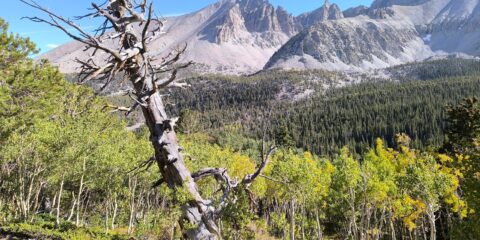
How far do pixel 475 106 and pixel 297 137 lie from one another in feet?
347

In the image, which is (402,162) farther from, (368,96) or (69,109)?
(368,96)

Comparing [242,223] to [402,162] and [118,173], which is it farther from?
[402,162]

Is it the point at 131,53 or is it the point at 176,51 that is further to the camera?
the point at 176,51

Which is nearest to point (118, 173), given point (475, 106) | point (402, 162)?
point (402, 162)

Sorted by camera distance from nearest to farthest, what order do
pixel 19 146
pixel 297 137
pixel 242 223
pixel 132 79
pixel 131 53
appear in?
pixel 131 53 < pixel 132 79 < pixel 242 223 < pixel 19 146 < pixel 297 137

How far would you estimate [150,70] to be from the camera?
5.40 meters

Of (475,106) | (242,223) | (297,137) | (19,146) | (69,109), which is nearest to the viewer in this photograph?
(242,223)

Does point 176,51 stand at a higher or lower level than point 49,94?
lower

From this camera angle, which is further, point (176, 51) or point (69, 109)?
point (69, 109)

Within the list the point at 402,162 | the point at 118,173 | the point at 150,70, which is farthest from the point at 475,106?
the point at 150,70

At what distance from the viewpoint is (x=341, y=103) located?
192250 millimetres

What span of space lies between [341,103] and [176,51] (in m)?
194

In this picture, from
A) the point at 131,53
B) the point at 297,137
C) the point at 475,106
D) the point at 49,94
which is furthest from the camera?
the point at 297,137

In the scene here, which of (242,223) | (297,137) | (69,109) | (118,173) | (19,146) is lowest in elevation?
(297,137)
